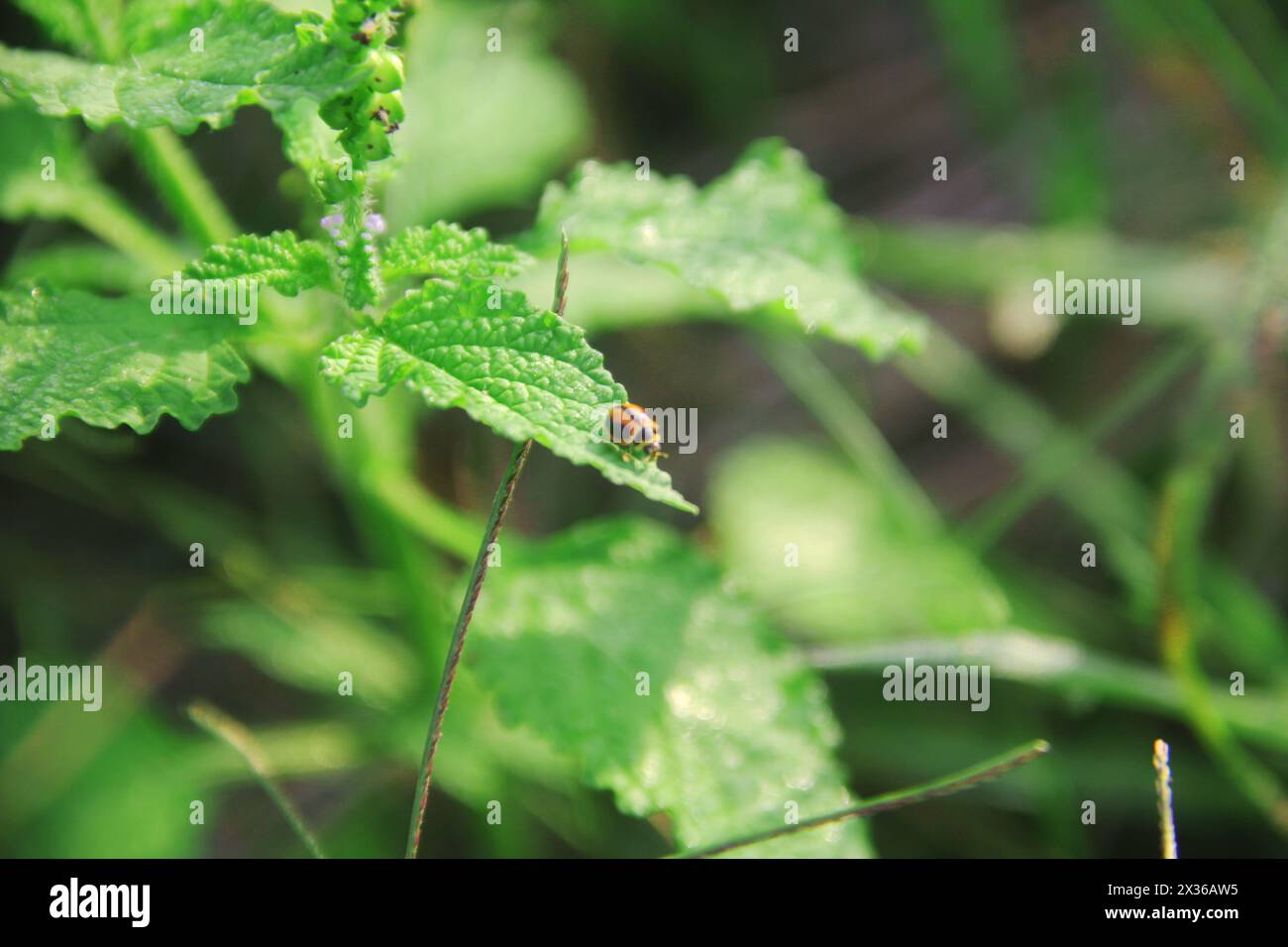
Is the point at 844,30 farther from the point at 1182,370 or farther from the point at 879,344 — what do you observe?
the point at 879,344

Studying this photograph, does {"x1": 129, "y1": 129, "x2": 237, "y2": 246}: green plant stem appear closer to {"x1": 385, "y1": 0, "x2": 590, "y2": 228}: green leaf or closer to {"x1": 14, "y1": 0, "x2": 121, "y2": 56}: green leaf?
{"x1": 14, "y1": 0, "x2": 121, "y2": 56}: green leaf

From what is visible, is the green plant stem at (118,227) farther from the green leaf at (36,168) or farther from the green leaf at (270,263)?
the green leaf at (270,263)

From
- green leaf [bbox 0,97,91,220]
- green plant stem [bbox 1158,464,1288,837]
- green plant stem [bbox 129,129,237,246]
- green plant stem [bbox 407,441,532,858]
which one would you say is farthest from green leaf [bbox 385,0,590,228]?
green plant stem [bbox 1158,464,1288,837]

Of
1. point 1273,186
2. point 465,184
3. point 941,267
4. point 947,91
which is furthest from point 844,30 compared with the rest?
point 465,184

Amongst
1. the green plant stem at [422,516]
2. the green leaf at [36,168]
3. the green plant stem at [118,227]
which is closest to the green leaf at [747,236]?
the green plant stem at [422,516]

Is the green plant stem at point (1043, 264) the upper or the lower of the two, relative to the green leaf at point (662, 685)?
upper

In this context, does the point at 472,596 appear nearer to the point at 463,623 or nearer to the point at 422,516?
the point at 463,623
